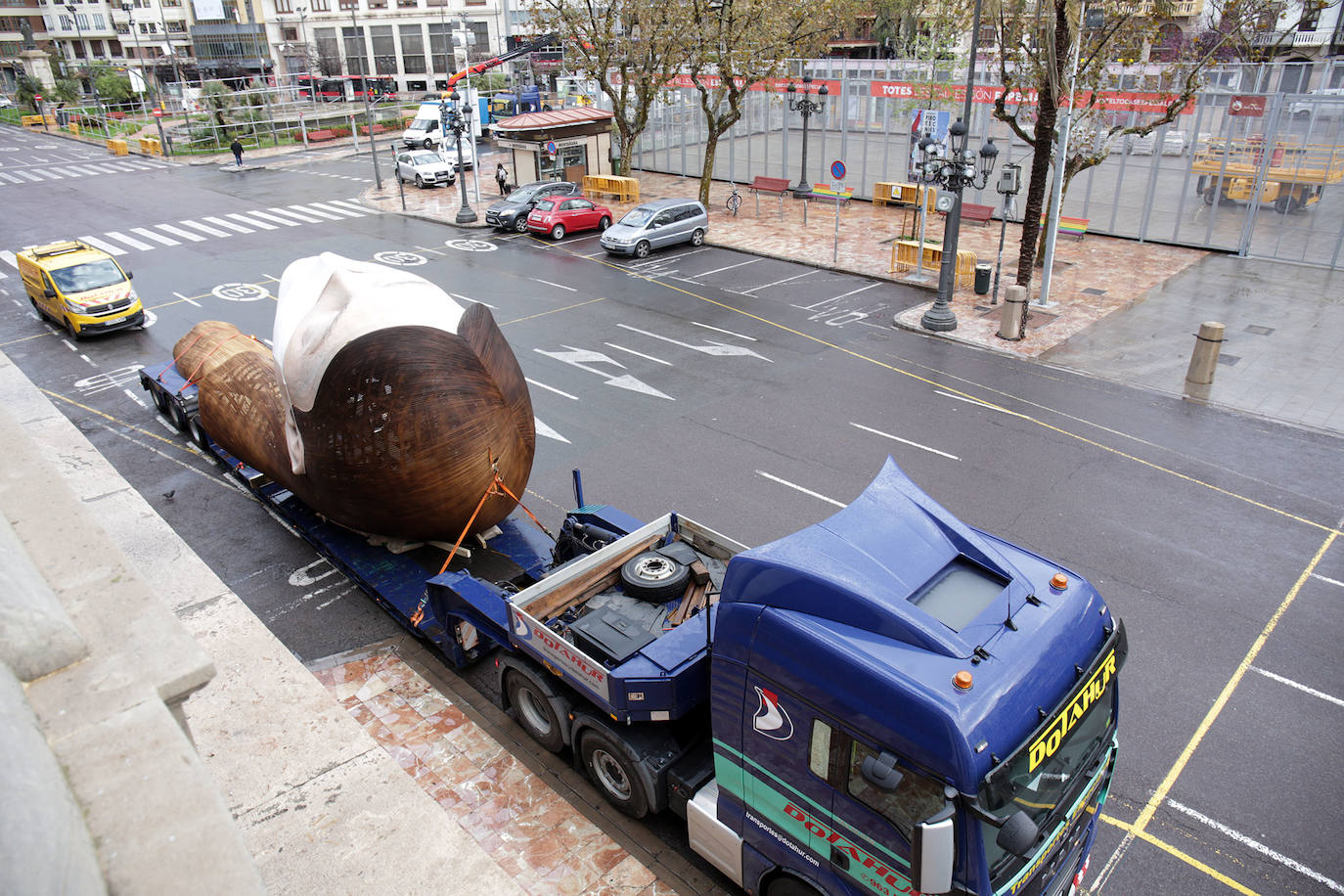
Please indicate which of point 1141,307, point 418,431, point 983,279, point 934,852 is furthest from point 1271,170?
point 934,852

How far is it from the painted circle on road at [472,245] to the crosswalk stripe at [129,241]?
10.6 metres

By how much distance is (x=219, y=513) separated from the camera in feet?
43.4

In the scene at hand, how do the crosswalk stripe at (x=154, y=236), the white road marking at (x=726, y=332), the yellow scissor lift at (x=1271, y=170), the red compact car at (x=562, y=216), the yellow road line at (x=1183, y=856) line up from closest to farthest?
the yellow road line at (x=1183, y=856) → the white road marking at (x=726, y=332) → the yellow scissor lift at (x=1271, y=170) → the red compact car at (x=562, y=216) → the crosswalk stripe at (x=154, y=236)

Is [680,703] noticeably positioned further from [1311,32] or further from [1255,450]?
[1311,32]

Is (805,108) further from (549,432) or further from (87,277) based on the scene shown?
(87,277)

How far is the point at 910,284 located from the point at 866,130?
11663 millimetres

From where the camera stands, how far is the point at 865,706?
536 centimetres

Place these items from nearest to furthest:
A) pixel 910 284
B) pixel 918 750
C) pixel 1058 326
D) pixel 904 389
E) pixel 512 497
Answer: pixel 918 750, pixel 512 497, pixel 904 389, pixel 1058 326, pixel 910 284

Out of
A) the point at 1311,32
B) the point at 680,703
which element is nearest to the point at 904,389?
the point at 680,703

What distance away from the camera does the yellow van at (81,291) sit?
20.3m

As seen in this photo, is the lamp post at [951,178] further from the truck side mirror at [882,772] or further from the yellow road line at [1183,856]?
the truck side mirror at [882,772]

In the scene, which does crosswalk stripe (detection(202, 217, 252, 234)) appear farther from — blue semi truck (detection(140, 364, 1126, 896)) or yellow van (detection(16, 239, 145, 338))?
blue semi truck (detection(140, 364, 1126, 896))

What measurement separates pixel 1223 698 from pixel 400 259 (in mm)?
25061

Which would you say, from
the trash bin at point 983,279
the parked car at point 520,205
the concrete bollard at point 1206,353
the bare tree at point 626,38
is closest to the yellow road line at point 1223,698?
the concrete bollard at point 1206,353
